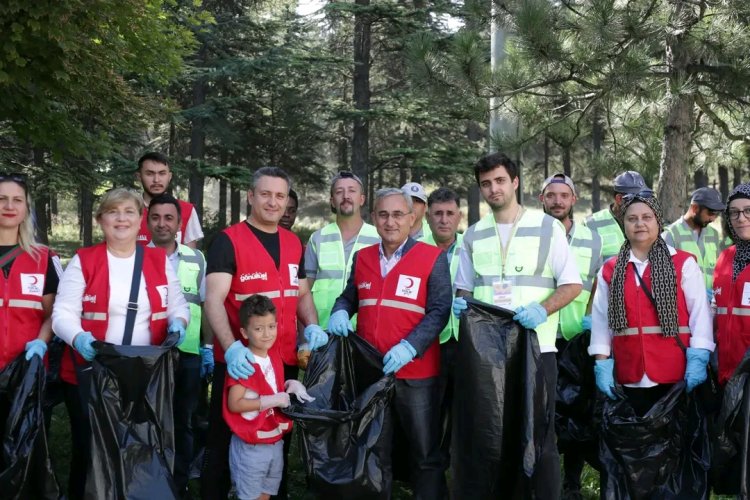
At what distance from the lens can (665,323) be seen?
359 centimetres

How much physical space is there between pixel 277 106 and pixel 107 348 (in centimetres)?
1625

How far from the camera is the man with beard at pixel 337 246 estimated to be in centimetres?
454

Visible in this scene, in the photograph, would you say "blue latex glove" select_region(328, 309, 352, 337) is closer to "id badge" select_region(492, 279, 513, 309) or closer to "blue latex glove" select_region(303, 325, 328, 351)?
"blue latex glove" select_region(303, 325, 328, 351)

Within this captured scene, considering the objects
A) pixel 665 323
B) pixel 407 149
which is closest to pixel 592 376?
pixel 665 323

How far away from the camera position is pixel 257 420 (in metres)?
3.48

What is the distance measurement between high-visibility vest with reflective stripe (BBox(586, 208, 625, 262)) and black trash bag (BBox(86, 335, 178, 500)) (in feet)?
10.6

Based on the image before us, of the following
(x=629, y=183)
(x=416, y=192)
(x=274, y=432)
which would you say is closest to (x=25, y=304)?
(x=274, y=432)

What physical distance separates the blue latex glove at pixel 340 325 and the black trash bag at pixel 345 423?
0.04m

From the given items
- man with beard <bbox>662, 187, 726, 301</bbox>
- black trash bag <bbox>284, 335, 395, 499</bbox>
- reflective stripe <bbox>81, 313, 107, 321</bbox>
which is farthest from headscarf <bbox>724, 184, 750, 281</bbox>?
reflective stripe <bbox>81, 313, 107, 321</bbox>

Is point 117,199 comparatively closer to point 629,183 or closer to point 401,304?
point 401,304

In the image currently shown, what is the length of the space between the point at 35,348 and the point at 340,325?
4.76 ft

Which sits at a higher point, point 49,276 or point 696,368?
point 49,276

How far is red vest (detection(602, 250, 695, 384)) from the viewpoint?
362cm

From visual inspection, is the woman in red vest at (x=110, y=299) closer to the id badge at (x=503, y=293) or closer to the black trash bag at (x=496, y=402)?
the black trash bag at (x=496, y=402)
